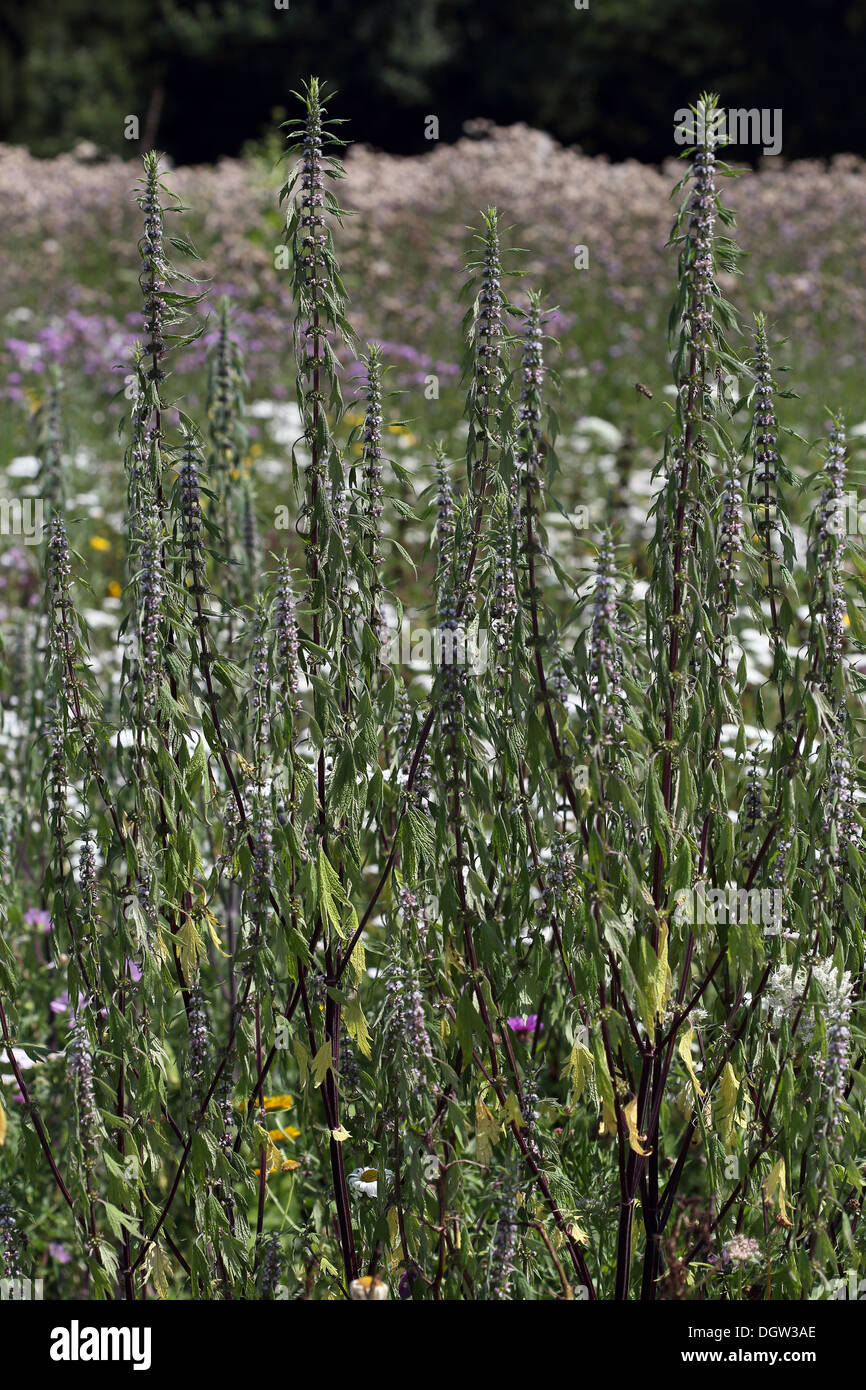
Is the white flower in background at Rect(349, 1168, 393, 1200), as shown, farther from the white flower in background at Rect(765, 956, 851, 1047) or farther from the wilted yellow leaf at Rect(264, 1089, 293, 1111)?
the white flower in background at Rect(765, 956, 851, 1047)

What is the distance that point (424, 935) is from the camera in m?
2.16

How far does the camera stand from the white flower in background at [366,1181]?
7.07 ft

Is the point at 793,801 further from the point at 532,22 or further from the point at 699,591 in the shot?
the point at 532,22

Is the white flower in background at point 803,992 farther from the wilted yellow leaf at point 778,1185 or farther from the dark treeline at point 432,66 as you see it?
the dark treeline at point 432,66

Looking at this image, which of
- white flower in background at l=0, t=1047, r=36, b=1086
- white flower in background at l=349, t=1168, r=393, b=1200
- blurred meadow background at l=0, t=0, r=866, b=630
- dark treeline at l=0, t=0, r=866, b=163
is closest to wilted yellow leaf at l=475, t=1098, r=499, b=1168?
white flower in background at l=349, t=1168, r=393, b=1200

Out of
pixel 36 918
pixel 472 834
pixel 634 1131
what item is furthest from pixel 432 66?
pixel 634 1131

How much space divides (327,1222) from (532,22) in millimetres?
28793

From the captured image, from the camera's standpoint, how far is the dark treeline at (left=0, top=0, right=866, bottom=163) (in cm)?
2572

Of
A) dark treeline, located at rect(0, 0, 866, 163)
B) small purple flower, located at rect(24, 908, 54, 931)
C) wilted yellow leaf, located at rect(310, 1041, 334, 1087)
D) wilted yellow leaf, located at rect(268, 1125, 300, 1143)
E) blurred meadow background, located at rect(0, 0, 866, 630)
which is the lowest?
wilted yellow leaf, located at rect(268, 1125, 300, 1143)

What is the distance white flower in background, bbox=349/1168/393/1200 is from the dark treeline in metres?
24.2

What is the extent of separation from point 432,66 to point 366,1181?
95.5 feet

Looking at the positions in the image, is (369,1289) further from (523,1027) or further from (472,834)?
(523,1027)
